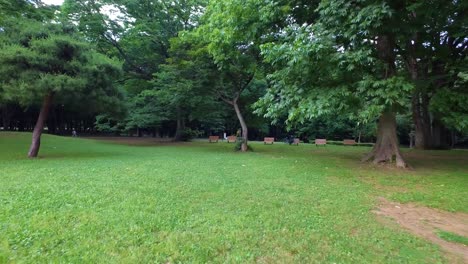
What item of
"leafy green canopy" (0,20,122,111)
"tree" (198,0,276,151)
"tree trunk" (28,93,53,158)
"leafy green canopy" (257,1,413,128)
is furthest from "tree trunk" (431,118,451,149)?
"tree trunk" (28,93,53,158)

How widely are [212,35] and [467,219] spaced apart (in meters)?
10.9

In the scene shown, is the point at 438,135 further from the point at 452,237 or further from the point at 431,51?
the point at 452,237

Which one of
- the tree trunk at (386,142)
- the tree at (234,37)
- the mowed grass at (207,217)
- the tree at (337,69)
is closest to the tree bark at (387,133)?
the tree trunk at (386,142)

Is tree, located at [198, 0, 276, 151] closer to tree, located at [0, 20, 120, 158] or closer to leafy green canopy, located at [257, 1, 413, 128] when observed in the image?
leafy green canopy, located at [257, 1, 413, 128]

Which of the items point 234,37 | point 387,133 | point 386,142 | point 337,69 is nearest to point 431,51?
point 387,133

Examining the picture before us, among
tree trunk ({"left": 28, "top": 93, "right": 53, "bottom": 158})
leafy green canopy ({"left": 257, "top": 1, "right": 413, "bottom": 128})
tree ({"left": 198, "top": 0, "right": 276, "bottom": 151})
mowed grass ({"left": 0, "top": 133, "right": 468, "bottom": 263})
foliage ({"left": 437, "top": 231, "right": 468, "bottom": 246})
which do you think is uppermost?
tree ({"left": 198, "top": 0, "right": 276, "bottom": 151})

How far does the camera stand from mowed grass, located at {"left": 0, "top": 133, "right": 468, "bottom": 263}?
352cm

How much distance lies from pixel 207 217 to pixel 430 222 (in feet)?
12.1

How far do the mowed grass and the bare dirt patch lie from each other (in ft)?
0.73

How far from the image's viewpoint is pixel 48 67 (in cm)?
1188

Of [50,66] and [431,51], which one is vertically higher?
[431,51]

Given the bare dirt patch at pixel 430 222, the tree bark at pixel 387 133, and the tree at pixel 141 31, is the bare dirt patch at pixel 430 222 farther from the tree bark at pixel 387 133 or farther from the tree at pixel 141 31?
the tree at pixel 141 31

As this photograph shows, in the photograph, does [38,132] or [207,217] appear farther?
[38,132]

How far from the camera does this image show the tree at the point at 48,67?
11.2 metres
